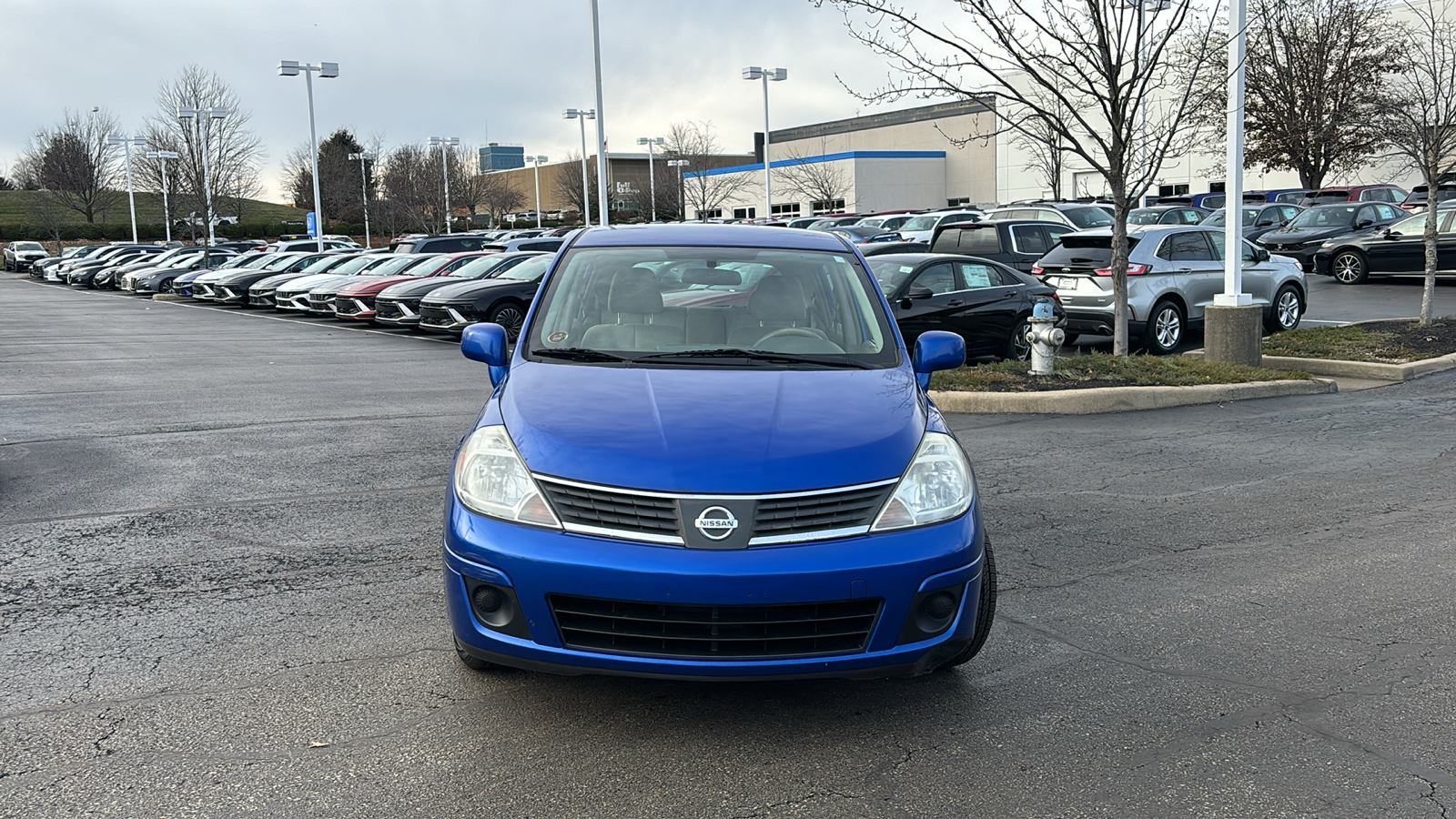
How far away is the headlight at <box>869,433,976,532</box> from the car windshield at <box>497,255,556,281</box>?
1644 cm

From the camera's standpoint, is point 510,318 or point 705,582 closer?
point 705,582

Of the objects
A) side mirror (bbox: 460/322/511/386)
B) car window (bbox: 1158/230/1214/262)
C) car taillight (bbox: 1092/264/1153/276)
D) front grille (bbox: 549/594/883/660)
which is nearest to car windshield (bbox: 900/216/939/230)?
car window (bbox: 1158/230/1214/262)

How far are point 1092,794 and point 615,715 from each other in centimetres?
152

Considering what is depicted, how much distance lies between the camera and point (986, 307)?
46.9 feet

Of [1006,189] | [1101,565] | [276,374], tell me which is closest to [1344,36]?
[1006,189]

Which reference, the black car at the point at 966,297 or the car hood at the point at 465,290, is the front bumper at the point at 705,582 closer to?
the black car at the point at 966,297

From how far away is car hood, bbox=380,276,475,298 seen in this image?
21.4 m

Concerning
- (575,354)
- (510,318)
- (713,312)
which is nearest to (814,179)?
(510,318)

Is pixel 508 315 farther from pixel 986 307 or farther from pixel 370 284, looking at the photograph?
pixel 986 307

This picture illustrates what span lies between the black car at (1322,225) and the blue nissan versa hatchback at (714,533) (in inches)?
1052

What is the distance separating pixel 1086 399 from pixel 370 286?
16.5m

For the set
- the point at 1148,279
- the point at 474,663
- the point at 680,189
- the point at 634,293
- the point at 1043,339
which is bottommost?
the point at 474,663

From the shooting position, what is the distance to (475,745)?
3.80 metres

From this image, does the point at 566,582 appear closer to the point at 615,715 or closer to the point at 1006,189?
the point at 615,715
